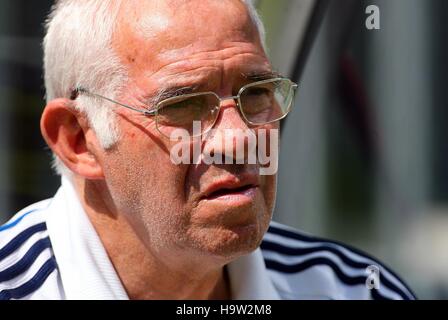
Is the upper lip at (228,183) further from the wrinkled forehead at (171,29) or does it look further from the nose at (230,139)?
the wrinkled forehead at (171,29)

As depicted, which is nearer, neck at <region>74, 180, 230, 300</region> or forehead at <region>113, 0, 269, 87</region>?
forehead at <region>113, 0, 269, 87</region>

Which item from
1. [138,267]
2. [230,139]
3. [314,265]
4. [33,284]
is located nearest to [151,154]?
[230,139]

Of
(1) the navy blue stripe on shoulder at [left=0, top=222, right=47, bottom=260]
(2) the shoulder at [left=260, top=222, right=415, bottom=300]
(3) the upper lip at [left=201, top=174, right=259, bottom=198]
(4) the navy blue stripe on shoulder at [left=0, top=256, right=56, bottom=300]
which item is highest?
(3) the upper lip at [left=201, top=174, right=259, bottom=198]

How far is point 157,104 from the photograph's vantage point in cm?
150

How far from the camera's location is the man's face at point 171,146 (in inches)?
57.5

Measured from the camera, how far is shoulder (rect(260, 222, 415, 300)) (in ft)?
5.89

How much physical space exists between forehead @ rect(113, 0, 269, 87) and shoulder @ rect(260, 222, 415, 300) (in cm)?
54

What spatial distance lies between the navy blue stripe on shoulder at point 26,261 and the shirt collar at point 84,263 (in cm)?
3

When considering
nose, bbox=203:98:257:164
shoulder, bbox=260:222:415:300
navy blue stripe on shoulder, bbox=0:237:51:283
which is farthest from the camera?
shoulder, bbox=260:222:415:300

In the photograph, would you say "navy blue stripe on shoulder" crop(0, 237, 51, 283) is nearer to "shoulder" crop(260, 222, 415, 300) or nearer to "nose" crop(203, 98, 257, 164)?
"nose" crop(203, 98, 257, 164)

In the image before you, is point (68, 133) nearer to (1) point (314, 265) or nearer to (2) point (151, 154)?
(2) point (151, 154)

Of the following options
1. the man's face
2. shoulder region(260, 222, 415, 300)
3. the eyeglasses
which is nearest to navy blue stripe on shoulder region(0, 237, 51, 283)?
the man's face

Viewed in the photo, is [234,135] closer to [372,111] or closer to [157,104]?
[157,104]

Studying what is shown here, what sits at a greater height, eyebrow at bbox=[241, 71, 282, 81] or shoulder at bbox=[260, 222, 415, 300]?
eyebrow at bbox=[241, 71, 282, 81]
